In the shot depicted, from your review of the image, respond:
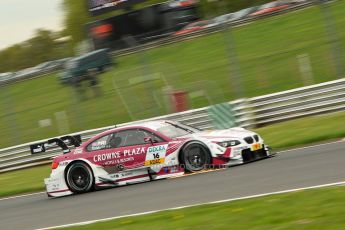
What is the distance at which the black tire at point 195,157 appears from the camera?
535 inches

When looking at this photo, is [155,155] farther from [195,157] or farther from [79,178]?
[79,178]

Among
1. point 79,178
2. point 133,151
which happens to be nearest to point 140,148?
point 133,151

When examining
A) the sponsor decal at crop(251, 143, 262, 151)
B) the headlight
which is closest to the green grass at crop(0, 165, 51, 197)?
the headlight

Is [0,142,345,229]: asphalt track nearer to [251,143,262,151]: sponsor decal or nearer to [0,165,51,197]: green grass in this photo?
[251,143,262,151]: sponsor decal

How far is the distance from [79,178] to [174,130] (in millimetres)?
2093

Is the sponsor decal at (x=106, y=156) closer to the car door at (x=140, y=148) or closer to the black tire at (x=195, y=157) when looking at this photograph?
the car door at (x=140, y=148)

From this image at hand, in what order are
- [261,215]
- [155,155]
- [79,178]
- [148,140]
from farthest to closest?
1. [79,178]
2. [148,140]
3. [155,155]
4. [261,215]

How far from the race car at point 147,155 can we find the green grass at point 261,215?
418cm

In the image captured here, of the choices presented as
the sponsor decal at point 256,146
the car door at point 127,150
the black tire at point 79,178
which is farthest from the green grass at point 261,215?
the black tire at point 79,178

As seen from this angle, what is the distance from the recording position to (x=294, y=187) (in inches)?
383

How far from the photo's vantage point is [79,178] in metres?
14.8

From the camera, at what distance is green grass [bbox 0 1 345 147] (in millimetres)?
21906

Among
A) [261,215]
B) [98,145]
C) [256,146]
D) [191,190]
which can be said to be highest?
[98,145]

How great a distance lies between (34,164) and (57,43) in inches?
2156
